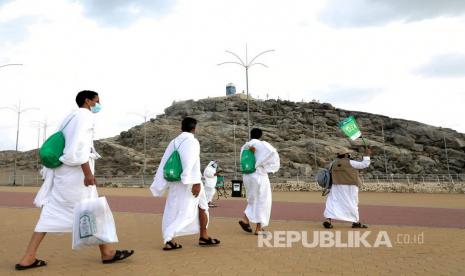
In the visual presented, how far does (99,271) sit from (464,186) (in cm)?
2836

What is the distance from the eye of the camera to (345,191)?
10.2m

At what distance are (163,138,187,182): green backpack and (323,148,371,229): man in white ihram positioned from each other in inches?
171

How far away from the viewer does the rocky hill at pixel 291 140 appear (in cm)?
5819

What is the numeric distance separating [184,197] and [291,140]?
2454 inches

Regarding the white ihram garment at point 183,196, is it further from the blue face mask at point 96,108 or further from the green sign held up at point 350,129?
the green sign held up at point 350,129

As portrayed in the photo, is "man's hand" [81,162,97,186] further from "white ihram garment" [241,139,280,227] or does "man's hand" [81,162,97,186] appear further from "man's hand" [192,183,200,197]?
"white ihram garment" [241,139,280,227]

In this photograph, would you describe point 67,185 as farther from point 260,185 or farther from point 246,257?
point 260,185

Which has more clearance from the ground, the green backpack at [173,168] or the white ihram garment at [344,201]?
the green backpack at [173,168]

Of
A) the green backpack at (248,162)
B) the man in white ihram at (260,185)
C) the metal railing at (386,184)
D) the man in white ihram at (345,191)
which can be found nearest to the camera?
the man in white ihram at (260,185)

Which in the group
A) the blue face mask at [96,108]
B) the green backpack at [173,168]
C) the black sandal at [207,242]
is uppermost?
the blue face mask at [96,108]

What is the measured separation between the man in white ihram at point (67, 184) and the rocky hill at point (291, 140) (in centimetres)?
4158

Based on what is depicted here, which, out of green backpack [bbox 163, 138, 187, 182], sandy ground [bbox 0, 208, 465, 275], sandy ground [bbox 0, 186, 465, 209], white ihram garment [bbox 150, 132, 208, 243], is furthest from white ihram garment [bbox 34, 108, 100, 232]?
sandy ground [bbox 0, 186, 465, 209]

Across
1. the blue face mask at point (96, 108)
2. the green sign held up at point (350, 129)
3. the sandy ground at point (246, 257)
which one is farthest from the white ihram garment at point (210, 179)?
the blue face mask at point (96, 108)

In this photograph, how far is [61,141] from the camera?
546cm
